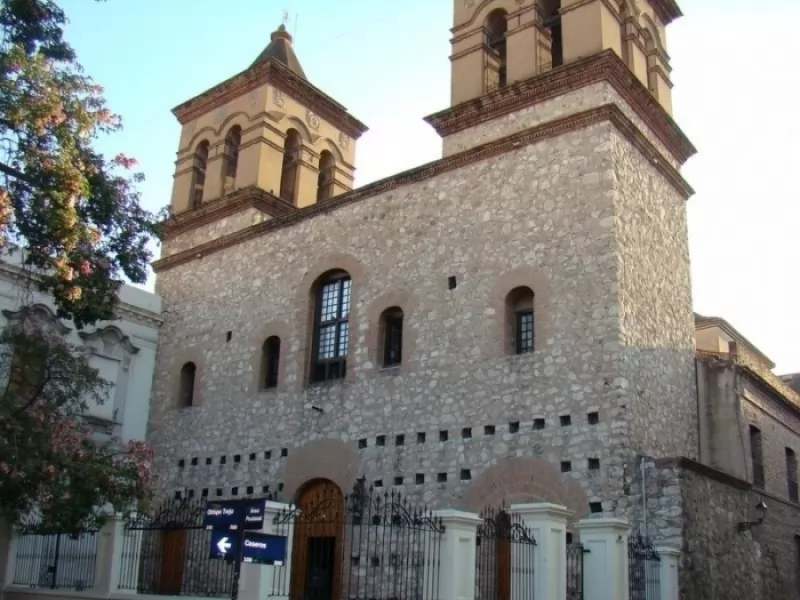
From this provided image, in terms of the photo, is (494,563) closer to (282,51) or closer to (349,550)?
(349,550)

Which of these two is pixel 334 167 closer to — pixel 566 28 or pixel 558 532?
pixel 566 28

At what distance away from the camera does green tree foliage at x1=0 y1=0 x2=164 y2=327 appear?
433 inches

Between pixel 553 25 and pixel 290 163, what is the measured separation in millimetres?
8012

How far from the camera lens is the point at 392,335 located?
58.3 feet

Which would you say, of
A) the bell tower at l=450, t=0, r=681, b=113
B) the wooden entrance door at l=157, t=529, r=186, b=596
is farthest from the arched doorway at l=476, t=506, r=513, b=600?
the bell tower at l=450, t=0, r=681, b=113

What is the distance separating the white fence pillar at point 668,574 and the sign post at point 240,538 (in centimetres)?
610

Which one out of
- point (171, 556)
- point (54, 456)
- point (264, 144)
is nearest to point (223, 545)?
point (54, 456)

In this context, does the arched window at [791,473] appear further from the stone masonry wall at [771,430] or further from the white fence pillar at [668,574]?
the white fence pillar at [668,574]

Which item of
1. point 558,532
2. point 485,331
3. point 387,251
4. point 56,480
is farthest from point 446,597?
point 387,251

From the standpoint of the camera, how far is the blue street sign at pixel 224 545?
29.7 ft

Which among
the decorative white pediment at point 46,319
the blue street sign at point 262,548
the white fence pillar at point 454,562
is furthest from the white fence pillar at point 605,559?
the decorative white pediment at point 46,319

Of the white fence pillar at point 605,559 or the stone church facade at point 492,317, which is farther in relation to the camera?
the stone church facade at point 492,317

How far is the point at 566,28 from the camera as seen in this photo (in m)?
17.1

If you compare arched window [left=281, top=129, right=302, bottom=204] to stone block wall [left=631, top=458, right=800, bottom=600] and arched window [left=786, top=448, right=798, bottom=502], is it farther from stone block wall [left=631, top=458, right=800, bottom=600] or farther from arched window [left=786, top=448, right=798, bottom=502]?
arched window [left=786, top=448, right=798, bottom=502]
